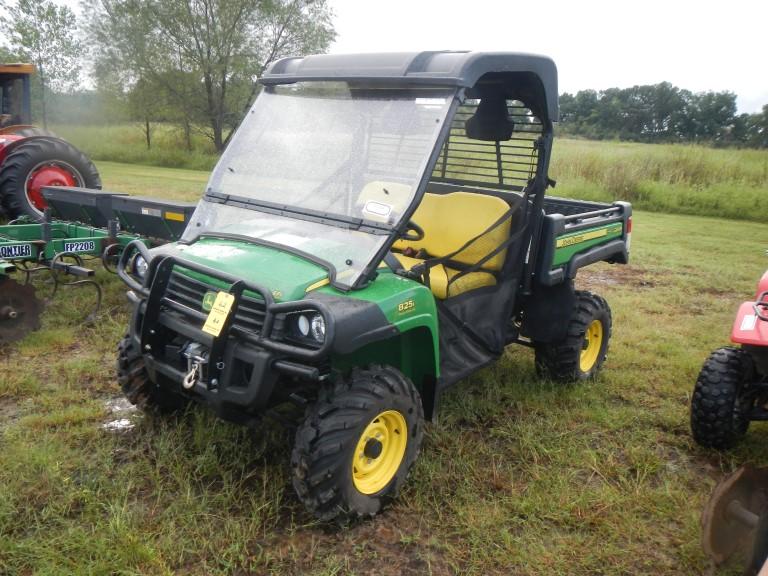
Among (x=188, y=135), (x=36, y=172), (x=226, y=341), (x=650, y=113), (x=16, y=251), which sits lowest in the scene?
(x=16, y=251)

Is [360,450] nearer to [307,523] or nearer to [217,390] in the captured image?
[307,523]

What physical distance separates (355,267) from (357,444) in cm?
72

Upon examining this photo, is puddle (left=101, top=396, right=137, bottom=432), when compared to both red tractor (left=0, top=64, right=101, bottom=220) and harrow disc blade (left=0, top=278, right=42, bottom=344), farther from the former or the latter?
red tractor (left=0, top=64, right=101, bottom=220)

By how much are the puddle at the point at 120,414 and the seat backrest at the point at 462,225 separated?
174 cm

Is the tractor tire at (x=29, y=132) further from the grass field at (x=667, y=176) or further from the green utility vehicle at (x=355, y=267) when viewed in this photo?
the grass field at (x=667, y=176)

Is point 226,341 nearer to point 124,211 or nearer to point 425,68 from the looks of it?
point 425,68

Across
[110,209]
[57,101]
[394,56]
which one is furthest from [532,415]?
[57,101]

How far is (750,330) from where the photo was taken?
117 inches

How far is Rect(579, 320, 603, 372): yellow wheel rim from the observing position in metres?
4.45

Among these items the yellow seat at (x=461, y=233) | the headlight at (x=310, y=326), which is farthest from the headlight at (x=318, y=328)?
the yellow seat at (x=461, y=233)

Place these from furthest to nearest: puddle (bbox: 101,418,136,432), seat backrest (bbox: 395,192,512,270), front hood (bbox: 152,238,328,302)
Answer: seat backrest (bbox: 395,192,512,270)
puddle (bbox: 101,418,136,432)
front hood (bbox: 152,238,328,302)

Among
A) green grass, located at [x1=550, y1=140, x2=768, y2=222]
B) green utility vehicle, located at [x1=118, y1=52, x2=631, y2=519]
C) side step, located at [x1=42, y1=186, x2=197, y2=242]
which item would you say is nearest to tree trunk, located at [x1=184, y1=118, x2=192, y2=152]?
green grass, located at [x1=550, y1=140, x2=768, y2=222]

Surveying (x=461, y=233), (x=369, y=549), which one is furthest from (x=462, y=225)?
(x=369, y=549)

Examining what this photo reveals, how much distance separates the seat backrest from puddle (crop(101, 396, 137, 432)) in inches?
68.5
